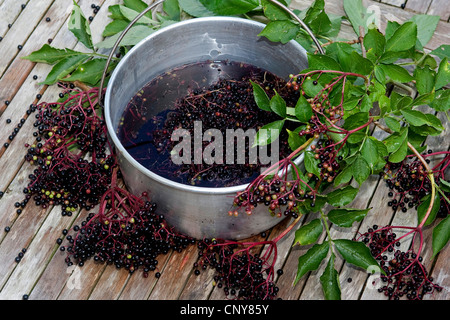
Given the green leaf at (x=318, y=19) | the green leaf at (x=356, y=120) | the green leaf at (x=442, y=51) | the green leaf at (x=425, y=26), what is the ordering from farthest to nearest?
the green leaf at (x=425, y=26) → the green leaf at (x=442, y=51) → the green leaf at (x=318, y=19) → the green leaf at (x=356, y=120)

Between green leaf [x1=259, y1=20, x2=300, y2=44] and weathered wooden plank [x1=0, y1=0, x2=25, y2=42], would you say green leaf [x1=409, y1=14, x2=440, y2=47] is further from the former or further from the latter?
weathered wooden plank [x1=0, y1=0, x2=25, y2=42]

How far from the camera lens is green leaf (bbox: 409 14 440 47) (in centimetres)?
214

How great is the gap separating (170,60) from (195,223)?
62 centimetres

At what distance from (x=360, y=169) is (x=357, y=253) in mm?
248

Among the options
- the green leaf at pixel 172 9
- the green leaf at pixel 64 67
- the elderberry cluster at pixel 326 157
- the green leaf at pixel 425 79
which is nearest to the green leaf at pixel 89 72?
the green leaf at pixel 64 67

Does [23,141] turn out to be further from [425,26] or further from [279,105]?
[425,26]

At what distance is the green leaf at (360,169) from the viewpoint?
1.67 m

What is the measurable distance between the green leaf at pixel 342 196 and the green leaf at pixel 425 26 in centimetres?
78

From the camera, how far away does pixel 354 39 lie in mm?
2229

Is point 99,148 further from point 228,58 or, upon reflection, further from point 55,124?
point 228,58

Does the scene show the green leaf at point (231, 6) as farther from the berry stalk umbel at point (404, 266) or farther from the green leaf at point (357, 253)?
the green leaf at point (357, 253)

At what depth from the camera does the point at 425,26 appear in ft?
7.07

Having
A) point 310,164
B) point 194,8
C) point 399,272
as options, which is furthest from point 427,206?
point 194,8

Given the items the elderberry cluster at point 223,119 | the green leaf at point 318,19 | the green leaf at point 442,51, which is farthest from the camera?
the green leaf at point 442,51
